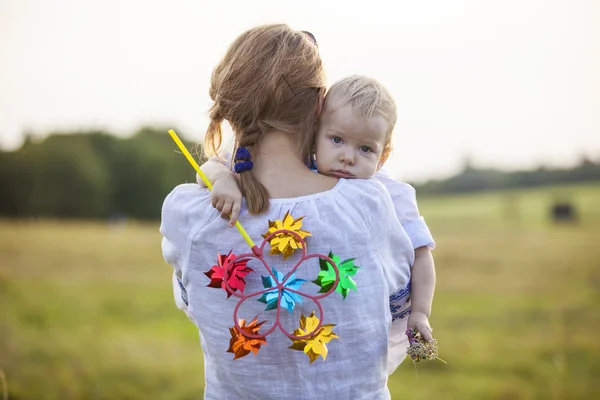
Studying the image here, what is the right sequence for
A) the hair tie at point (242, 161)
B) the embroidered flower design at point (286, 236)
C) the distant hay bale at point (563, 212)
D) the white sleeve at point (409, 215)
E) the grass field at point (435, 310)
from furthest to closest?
the distant hay bale at point (563, 212) → the grass field at point (435, 310) → the white sleeve at point (409, 215) → the hair tie at point (242, 161) → the embroidered flower design at point (286, 236)

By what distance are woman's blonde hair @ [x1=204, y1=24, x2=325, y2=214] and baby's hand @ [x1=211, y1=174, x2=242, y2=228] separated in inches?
0.9

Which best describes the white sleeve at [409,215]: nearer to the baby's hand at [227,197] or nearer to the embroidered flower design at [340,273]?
the embroidered flower design at [340,273]

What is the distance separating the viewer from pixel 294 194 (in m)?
1.44

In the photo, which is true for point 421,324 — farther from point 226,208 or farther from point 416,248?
point 226,208

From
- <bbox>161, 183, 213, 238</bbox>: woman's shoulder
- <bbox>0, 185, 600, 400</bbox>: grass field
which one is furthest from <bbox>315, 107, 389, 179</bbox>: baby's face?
<bbox>0, 185, 600, 400</bbox>: grass field

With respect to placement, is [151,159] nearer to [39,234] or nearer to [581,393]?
[39,234]

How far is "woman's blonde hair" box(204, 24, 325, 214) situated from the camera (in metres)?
1.45

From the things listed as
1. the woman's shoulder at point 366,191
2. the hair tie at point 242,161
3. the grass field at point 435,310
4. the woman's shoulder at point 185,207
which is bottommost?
the grass field at point 435,310

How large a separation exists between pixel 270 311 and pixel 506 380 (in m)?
4.12

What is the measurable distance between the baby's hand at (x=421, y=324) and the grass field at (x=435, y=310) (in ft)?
11.1

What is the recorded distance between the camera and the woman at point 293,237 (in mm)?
1413

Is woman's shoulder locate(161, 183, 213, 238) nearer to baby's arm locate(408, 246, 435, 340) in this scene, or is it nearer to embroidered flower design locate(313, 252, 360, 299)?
embroidered flower design locate(313, 252, 360, 299)

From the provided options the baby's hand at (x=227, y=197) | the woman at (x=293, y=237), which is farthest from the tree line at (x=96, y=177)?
the baby's hand at (x=227, y=197)

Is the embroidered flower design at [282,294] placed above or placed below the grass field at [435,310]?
above
